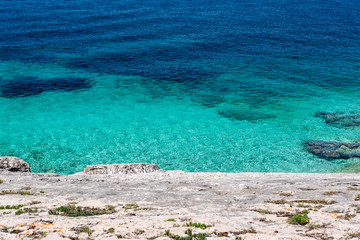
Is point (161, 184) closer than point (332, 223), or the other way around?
point (332, 223)

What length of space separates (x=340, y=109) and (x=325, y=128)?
6.74 metres

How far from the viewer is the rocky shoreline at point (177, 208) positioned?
1230 cm

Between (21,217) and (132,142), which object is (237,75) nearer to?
(132,142)

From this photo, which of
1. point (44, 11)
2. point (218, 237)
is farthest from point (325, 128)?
point (44, 11)

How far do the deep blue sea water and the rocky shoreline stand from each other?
46.9ft

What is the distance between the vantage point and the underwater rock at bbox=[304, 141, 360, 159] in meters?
34.5

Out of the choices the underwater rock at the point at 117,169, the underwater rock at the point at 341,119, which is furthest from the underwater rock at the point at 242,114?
the underwater rock at the point at 117,169

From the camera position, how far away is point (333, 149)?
35.5 m

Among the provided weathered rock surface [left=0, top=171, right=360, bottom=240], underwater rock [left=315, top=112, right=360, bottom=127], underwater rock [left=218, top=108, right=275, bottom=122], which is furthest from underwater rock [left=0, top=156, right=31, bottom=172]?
underwater rock [left=315, top=112, right=360, bottom=127]

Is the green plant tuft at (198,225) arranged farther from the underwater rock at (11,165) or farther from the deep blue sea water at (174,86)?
the deep blue sea water at (174,86)

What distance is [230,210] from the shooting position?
14.8m

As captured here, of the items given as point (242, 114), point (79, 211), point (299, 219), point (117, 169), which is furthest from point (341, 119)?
point (79, 211)

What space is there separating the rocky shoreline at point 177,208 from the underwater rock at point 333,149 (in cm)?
1561

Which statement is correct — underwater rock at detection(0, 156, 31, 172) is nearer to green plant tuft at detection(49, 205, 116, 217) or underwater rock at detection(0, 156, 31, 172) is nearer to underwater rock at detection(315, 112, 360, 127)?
green plant tuft at detection(49, 205, 116, 217)
